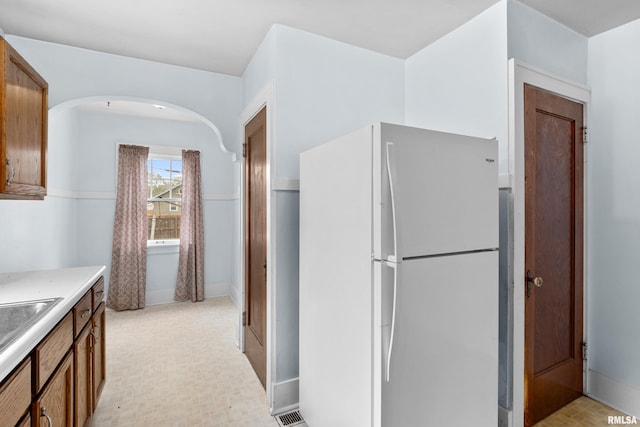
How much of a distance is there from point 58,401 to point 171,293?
3.31 meters

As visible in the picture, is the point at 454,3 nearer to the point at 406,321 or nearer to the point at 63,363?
the point at 406,321

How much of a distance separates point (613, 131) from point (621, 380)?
64.2 inches

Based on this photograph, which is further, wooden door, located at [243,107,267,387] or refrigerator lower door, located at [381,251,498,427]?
wooden door, located at [243,107,267,387]

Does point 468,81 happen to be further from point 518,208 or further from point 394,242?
point 394,242

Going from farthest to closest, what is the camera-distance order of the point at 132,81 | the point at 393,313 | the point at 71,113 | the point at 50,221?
the point at 71,113, the point at 50,221, the point at 132,81, the point at 393,313

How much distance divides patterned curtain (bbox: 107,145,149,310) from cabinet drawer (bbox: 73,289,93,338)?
2617mm

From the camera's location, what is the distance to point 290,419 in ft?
6.88

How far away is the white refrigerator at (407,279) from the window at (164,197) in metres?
3.56

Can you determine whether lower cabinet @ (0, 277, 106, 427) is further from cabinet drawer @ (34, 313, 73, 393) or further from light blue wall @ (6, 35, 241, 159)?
light blue wall @ (6, 35, 241, 159)

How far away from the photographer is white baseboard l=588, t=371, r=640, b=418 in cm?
209

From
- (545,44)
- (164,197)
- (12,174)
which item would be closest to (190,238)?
(164,197)

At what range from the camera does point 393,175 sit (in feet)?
4.48

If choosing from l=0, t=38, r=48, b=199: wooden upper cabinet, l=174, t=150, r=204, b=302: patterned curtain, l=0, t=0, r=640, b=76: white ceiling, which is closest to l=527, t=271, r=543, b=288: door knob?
l=0, t=0, r=640, b=76: white ceiling

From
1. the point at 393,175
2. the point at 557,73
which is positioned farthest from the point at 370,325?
the point at 557,73
